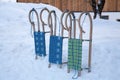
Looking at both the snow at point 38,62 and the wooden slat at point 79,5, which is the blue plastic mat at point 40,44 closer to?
the snow at point 38,62

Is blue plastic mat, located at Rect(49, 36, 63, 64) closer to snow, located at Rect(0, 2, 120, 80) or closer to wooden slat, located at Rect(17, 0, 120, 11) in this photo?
snow, located at Rect(0, 2, 120, 80)

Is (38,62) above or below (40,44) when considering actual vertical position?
below

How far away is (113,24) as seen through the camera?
15.0 meters

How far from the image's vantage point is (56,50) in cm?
793

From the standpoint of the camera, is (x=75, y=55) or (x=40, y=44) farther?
(x=40, y=44)

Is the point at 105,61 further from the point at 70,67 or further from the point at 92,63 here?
the point at 70,67

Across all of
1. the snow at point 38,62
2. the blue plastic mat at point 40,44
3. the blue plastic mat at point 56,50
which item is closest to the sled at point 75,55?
the snow at point 38,62

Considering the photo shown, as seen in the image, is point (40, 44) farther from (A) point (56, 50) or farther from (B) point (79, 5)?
(B) point (79, 5)

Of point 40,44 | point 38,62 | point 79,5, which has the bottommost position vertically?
point 38,62

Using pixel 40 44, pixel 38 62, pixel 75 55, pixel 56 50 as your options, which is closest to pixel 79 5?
pixel 40 44

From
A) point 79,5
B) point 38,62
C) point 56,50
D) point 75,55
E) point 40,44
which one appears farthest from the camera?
point 79,5

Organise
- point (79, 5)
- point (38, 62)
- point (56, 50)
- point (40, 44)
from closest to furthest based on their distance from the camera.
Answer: point (56, 50) → point (38, 62) → point (40, 44) → point (79, 5)

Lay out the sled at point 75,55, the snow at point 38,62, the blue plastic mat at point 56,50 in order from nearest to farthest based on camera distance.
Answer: the sled at point 75,55, the snow at point 38,62, the blue plastic mat at point 56,50

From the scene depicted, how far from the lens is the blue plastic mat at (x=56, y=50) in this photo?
7867 mm
